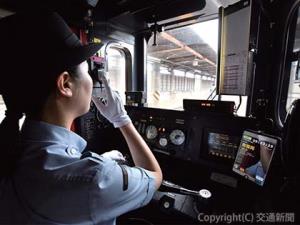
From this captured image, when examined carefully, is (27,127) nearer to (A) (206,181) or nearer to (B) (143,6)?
(A) (206,181)

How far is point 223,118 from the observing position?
135 cm

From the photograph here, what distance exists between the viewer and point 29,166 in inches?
23.6

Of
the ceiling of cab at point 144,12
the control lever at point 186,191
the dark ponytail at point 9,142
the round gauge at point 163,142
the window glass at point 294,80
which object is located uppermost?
the ceiling of cab at point 144,12

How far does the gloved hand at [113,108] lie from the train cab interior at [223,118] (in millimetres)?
138

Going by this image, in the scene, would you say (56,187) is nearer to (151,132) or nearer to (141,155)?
(141,155)

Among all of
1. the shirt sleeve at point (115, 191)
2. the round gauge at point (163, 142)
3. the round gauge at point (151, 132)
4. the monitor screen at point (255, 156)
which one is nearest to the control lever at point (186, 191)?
the monitor screen at point (255, 156)

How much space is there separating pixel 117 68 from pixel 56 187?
1.99m

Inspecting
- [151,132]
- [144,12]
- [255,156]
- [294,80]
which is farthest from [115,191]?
[144,12]

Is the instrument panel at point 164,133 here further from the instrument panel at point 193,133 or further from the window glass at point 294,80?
the window glass at point 294,80

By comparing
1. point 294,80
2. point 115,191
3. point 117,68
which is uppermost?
point 117,68

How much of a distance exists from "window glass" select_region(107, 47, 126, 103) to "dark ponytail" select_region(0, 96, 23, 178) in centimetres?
168

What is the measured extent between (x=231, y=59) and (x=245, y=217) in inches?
42.1

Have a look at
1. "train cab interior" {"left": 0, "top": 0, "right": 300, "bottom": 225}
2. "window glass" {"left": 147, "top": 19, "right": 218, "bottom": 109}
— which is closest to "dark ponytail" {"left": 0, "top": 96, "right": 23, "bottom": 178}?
"train cab interior" {"left": 0, "top": 0, "right": 300, "bottom": 225}

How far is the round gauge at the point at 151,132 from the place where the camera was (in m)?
1.75
